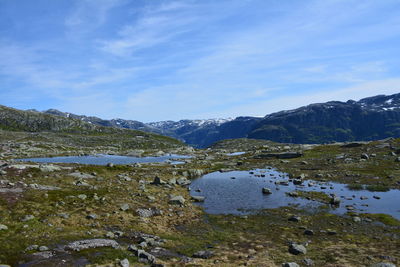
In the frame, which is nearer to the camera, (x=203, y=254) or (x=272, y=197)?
(x=203, y=254)

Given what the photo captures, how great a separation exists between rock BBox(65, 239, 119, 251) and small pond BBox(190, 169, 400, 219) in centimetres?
1876

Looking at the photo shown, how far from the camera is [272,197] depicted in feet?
163

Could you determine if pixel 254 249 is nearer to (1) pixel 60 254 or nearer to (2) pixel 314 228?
(2) pixel 314 228

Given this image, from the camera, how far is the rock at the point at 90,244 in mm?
23219

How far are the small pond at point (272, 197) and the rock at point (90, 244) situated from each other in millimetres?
18761

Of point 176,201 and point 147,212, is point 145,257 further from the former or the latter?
point 176,201

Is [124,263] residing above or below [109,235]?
below

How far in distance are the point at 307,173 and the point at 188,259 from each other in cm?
5734

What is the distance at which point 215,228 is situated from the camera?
33156 mm

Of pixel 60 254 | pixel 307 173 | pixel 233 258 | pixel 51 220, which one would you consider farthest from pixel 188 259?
pixel 307 173

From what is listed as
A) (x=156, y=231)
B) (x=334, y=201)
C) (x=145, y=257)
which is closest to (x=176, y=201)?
(x=156, y=231)

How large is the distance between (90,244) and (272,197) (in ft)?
112

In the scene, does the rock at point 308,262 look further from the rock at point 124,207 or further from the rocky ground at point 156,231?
the rock at point 124,207

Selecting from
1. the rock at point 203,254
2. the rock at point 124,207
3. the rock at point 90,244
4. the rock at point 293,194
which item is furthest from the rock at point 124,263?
the rock at point 293,194
